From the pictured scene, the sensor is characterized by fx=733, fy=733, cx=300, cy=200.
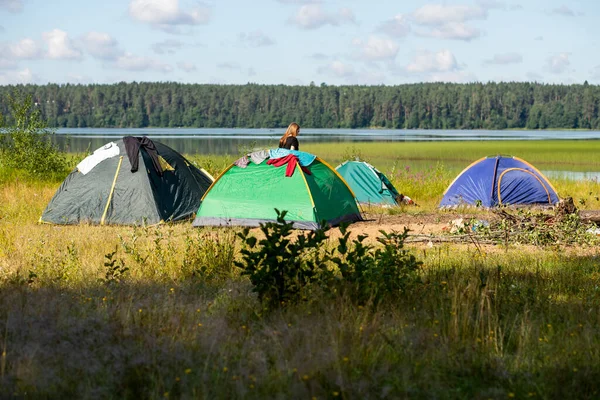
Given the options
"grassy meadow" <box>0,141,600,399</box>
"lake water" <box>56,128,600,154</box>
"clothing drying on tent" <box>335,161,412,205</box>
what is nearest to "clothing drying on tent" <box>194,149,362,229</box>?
"clothing drying on tent" <box>335,161,412,205</box>

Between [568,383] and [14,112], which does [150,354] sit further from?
[14,112]

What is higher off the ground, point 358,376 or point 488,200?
point 488,200

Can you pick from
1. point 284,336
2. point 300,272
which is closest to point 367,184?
point 300,272

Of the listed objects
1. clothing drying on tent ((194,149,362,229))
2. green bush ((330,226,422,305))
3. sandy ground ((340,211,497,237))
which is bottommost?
green bush ((330,226,422,305))

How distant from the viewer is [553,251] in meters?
10.1

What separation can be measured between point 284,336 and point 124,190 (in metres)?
8.61

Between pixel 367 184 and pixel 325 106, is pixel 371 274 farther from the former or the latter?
pixel 325 106

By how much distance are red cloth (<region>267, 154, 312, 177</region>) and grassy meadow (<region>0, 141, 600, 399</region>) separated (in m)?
4.19

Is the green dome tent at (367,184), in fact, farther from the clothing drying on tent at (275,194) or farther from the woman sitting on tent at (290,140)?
the clothing drying on tent at (275,194)

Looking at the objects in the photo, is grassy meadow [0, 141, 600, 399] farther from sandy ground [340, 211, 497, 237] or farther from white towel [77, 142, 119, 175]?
white towel [77, 142, 119, 175]

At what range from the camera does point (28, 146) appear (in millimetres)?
19875

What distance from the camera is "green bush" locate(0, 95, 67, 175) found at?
19.7m

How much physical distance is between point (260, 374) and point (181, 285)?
10.1ft

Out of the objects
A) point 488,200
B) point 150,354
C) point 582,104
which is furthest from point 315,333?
point 582,104
